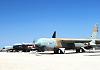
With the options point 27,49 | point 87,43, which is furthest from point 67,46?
point 27,49

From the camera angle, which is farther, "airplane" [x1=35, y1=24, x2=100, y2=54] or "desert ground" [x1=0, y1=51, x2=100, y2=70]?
"airplane" [x1=35, y1=24, x2=100, y2=54]

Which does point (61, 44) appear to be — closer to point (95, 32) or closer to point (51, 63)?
point (95, 32)

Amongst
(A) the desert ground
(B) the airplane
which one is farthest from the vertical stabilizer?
(A) the desert ground

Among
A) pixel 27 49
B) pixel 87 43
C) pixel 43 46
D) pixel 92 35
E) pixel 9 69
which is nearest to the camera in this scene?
pixel 9 69

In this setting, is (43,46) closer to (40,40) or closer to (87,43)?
(40,40)

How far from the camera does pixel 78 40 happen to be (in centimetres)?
6650

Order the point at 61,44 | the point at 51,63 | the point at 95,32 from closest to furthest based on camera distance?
the point at 51,63 < the point at 61,44 < the point at 95,32

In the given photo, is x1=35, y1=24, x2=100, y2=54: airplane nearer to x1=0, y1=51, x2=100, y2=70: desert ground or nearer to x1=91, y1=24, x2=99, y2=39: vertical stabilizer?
x1=91, y1=24, x2=99, y2=39: vertical stabilizer

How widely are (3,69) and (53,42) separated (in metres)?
39.1

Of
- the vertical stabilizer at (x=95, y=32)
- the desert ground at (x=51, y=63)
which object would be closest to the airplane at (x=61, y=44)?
the vertical stabilizer at (x=95, y=32)

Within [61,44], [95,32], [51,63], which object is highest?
[95,32]

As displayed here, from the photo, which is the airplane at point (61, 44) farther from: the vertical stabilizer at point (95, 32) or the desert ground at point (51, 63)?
the desert ground at point (51, 63)

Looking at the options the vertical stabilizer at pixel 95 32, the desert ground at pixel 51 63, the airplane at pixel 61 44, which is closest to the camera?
the desert ground at pixel 51 63

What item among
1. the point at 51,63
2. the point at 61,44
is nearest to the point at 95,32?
the point at 61,44
